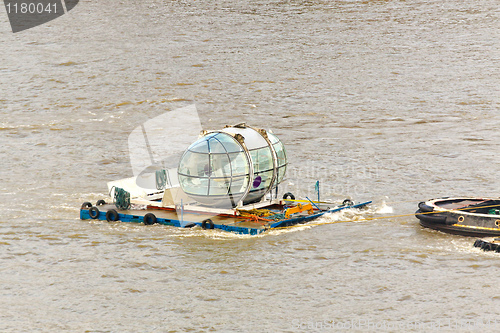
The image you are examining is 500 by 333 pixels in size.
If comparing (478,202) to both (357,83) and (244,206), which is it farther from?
(357,83)

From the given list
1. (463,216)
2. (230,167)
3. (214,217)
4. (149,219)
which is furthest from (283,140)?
(463,216)

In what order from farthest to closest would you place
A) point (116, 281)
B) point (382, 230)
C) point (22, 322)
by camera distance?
1. point (382, 230)
2. point (116, 281)
3. point (22, 322)

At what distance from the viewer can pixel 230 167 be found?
23094mm

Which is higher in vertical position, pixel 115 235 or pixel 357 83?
pixel 357 83

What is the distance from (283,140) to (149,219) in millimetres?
13933

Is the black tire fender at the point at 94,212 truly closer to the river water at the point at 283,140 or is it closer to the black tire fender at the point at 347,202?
the river water at the point at 283,140

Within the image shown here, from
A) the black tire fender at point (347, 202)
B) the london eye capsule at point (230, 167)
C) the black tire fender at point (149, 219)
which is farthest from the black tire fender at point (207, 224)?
the black tire fender at point (347, 202)

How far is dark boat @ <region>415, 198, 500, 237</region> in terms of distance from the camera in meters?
21.0

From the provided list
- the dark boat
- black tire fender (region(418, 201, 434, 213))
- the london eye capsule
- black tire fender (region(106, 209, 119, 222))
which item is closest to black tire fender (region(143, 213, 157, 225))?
black tire fender (region(106, 209, 119, 222))

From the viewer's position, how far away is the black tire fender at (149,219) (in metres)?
23.3

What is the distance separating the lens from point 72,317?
16734mm

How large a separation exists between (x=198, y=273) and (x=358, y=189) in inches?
394

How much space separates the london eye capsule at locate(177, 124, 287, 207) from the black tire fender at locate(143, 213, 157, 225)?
4.34 ft

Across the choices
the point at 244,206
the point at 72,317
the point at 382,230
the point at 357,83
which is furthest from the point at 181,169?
the point at 357,83
